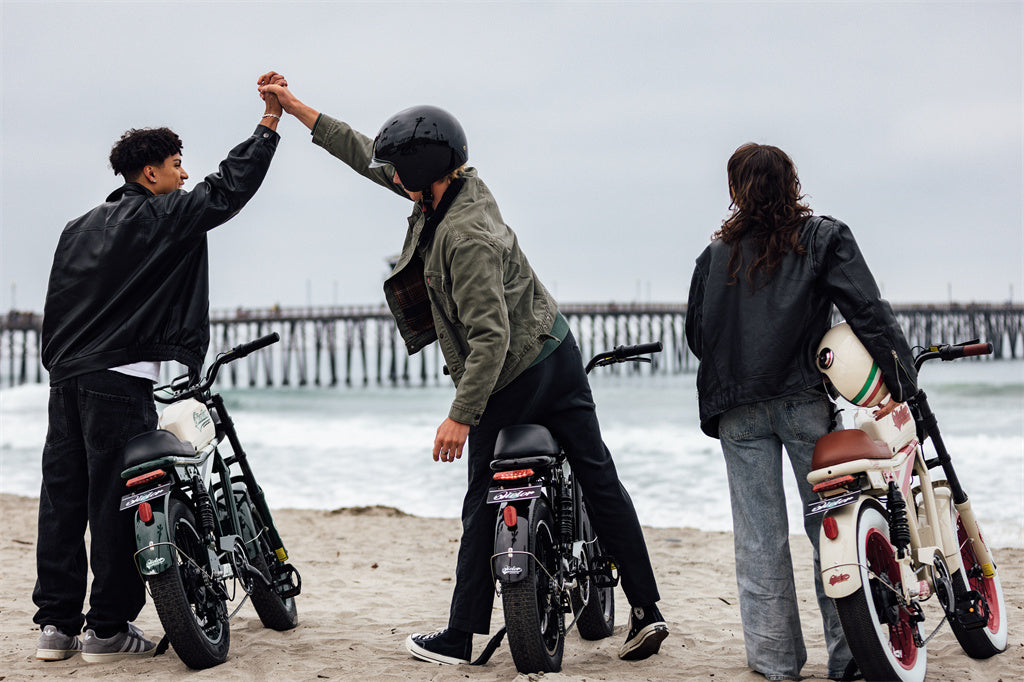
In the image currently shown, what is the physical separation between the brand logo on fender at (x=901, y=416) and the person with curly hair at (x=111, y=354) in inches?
93.7

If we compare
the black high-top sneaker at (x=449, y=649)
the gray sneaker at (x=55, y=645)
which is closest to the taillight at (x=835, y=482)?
the black high-top sneaker at (x=449, y=649)

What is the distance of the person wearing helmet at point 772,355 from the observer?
2752mm

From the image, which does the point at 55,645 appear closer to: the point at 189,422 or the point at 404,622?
the point at 189,422

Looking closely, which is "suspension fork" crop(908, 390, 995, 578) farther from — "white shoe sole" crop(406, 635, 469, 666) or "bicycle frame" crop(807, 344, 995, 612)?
"white shoe sole" crop(406, 635, 469, 666)

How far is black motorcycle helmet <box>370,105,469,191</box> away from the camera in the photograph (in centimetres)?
287

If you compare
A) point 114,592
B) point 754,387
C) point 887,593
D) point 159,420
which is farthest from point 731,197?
point 114,592

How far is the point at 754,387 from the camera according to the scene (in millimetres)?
2834

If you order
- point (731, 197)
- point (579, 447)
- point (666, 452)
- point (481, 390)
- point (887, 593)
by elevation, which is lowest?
point (666, 452)

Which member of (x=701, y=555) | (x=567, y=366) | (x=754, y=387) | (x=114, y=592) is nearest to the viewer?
(x=754, y=387)

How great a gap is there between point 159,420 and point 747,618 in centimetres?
221

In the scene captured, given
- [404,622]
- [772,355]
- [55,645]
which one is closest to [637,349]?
[772,355]

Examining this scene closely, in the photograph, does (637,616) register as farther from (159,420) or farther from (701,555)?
(701,555)

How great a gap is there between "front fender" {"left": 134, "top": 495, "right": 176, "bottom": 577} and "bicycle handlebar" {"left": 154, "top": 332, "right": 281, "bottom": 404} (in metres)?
0.58

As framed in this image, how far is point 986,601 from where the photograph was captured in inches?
120
